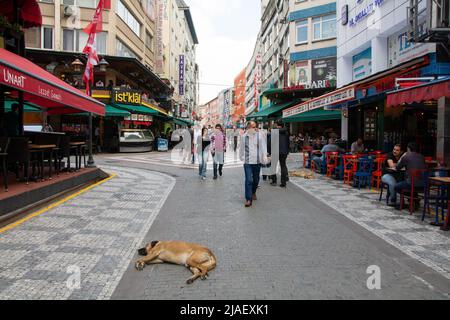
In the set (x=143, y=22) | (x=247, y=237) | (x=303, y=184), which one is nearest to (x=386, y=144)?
(x=303, y=184)

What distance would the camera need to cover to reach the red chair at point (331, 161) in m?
12.9

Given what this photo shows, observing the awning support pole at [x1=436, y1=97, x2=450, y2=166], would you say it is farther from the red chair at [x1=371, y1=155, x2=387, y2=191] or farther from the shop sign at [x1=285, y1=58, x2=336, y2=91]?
the shop sign at [x1=285, y1=58, x2=336, y2=91]

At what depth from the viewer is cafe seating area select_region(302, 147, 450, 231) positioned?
6.76 metres

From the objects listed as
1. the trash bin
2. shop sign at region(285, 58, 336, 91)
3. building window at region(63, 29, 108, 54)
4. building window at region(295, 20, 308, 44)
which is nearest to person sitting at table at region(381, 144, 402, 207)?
the trash bin

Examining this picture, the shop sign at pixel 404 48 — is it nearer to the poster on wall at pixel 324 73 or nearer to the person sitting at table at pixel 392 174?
the person sitting at table at pixel 392 174

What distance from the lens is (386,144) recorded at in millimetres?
15070

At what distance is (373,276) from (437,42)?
850cm

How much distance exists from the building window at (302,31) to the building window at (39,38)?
19.1 meters

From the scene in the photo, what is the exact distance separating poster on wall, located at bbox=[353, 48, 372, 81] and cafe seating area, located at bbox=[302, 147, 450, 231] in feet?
14.1

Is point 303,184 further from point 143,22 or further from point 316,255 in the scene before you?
point 143,22

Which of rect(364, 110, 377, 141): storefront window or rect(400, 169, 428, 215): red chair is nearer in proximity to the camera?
rect(400, 169, 428, 215): red chair

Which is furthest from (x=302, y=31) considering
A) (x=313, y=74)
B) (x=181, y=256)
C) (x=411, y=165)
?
(x=181, y=256)

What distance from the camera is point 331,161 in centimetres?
1351
